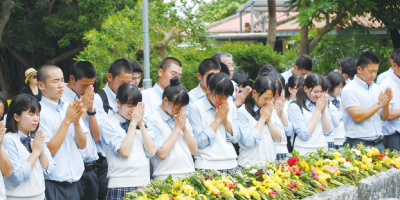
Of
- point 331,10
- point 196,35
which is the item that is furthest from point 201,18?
point 331,10

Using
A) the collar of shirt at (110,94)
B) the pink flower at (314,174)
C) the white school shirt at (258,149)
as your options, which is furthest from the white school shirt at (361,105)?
the collar of shirt at (110,94)

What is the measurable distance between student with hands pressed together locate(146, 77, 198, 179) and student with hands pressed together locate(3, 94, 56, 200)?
947 millimetres

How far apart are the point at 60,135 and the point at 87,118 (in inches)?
31.6

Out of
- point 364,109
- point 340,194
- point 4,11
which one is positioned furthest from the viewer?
point 4,11

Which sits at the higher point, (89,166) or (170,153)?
(170,153)

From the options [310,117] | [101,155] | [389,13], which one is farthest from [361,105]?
[389,13]

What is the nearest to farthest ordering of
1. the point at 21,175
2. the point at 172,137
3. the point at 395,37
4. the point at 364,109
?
the point at 21,175 < the point at 172,137 < the point at 364,109 < the point at 395,37

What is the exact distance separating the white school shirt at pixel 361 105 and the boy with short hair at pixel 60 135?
10.8 feet

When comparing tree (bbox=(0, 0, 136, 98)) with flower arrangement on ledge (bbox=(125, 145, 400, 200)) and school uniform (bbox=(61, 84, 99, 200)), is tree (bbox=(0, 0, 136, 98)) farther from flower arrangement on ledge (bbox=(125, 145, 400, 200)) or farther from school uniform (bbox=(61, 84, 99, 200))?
flower arrangement on ledge (bbox=(125, 145, 400, 200))

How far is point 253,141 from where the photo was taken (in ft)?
13.1

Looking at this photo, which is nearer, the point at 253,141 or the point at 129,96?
the point at 129,96

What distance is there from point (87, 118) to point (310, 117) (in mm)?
2607

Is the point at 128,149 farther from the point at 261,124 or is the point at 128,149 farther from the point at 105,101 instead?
the point at 261,124

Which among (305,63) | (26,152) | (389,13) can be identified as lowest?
(26,152)
